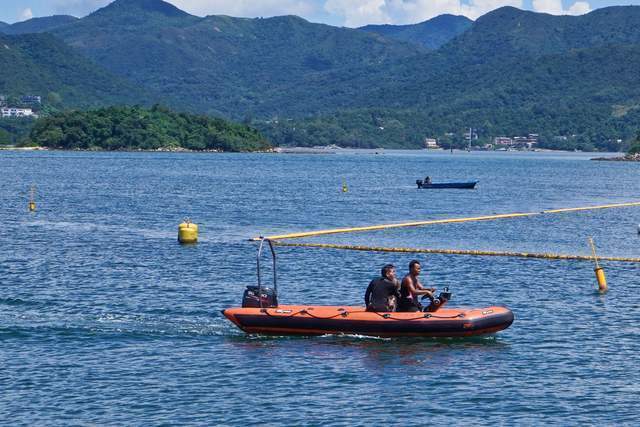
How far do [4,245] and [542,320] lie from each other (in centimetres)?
3391

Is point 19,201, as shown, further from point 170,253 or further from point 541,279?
point 541,279

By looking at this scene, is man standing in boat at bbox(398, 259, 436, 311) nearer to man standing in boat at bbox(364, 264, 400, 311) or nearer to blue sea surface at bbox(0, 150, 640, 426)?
man standing in boat at bbox(364, 264, 400, 311)

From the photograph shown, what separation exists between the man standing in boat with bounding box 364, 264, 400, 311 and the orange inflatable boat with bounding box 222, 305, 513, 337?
31 cm

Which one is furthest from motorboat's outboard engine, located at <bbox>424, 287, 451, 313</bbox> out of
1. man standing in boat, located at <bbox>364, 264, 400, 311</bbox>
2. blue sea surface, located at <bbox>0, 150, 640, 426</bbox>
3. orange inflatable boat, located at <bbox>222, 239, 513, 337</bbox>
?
man standing in boat, located at <bbox>364, 264, 400, 311</bbox>

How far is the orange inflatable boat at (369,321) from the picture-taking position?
35719 millimetres

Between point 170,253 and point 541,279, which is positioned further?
point 170,253

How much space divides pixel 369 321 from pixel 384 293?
3.38 feet

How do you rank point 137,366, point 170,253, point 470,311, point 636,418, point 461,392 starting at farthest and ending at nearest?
point 170,253 → point 470,311 → point 137,366 → point 461,392 → point 636,418

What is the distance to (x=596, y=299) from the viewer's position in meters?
45.1

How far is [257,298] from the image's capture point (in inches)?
1474

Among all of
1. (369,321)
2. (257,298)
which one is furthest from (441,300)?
(257,298)

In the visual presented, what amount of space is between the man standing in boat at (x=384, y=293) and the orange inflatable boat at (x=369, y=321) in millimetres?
292

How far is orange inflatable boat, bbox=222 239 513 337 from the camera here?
35.7 meters

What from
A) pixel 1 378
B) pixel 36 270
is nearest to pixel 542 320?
pixel 1 378
